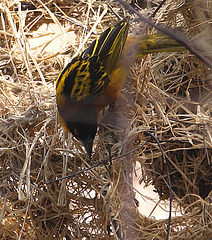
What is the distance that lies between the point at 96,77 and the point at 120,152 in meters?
0.62

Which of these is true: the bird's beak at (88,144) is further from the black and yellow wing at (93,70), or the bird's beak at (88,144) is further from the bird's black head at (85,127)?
the black and yellow wing at (93,70)

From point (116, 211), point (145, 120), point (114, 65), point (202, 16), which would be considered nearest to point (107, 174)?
point (116, 211)

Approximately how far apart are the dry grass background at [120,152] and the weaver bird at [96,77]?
7 centimetres

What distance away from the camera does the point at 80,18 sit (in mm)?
3459

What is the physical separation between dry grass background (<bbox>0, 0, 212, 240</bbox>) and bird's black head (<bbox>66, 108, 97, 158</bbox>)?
0.22 feet

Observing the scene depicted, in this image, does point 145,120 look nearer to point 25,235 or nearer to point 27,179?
point 27,179

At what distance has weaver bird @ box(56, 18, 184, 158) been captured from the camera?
7.55 ft

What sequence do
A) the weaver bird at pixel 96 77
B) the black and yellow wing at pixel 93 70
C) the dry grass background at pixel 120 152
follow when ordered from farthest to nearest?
1. the black and yellow wing at pixel 93 70
2. the weaver bird at pixel 96 77
3. the dry grass background at pixel 120 152

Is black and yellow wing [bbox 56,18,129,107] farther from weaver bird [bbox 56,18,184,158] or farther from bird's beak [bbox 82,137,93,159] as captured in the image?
bird's beak [bbox 82,137,93,159]

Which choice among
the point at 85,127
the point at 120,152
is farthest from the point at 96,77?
the point at 120,152

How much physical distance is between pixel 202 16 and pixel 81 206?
1326mm

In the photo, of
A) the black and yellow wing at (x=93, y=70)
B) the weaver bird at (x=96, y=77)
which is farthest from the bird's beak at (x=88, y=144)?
the black and yellow wing at (x=93, y=70)

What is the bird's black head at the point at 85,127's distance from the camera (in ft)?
7.31

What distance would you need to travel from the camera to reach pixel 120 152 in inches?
85.4
